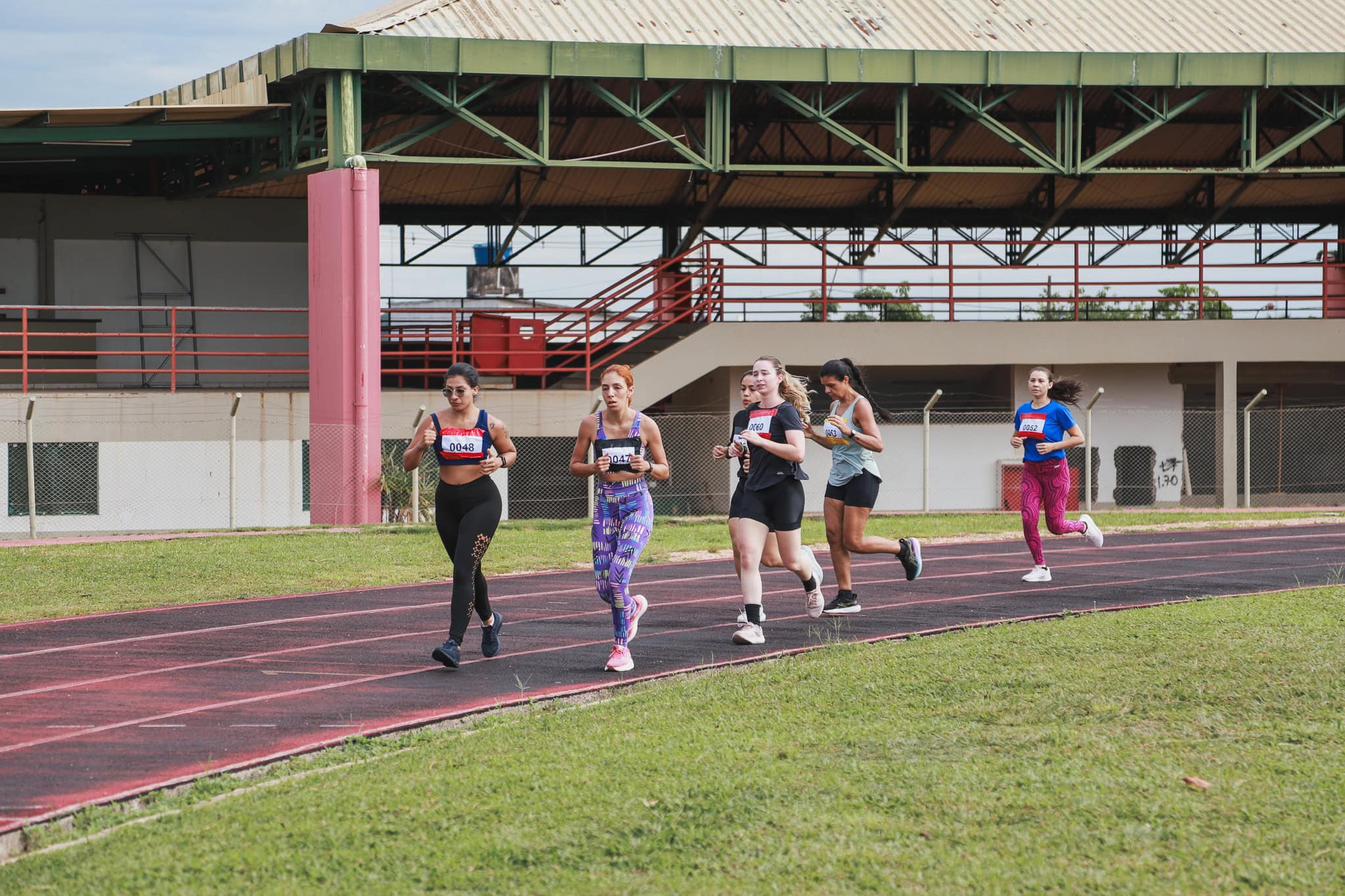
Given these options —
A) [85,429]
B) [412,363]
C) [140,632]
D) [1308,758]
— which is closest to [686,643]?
[140,632]

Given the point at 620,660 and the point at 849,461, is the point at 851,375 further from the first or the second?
the point at 620,660

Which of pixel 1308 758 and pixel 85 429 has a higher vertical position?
pixel 85 429

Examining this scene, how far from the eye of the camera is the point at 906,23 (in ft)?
82.3

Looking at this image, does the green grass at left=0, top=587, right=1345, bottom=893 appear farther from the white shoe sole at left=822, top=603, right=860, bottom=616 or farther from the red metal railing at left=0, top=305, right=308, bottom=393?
the red metal railing at left=0, top=305, right=308, bottom=393

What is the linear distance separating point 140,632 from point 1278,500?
21.7 meters

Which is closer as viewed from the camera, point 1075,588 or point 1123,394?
point 1075,588

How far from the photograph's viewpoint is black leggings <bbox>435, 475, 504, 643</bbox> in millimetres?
8984

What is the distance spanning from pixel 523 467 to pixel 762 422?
1548cm

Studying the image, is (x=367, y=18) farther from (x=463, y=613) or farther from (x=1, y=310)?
(x=463, y=613)

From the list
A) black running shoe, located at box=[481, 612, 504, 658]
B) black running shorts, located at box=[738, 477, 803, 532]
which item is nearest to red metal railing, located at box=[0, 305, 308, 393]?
black running shoe, located at box=[481, 612, 504, 658]

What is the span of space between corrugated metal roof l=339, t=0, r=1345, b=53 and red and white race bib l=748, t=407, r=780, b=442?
13.4m

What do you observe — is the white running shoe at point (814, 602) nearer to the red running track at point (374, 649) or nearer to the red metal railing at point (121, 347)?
the red running track at point (374, 649)

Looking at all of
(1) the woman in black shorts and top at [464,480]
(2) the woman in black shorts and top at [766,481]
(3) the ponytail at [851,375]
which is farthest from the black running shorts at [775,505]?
(1) the woman in black shorts and top at [464,480]

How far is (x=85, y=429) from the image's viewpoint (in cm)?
2155
